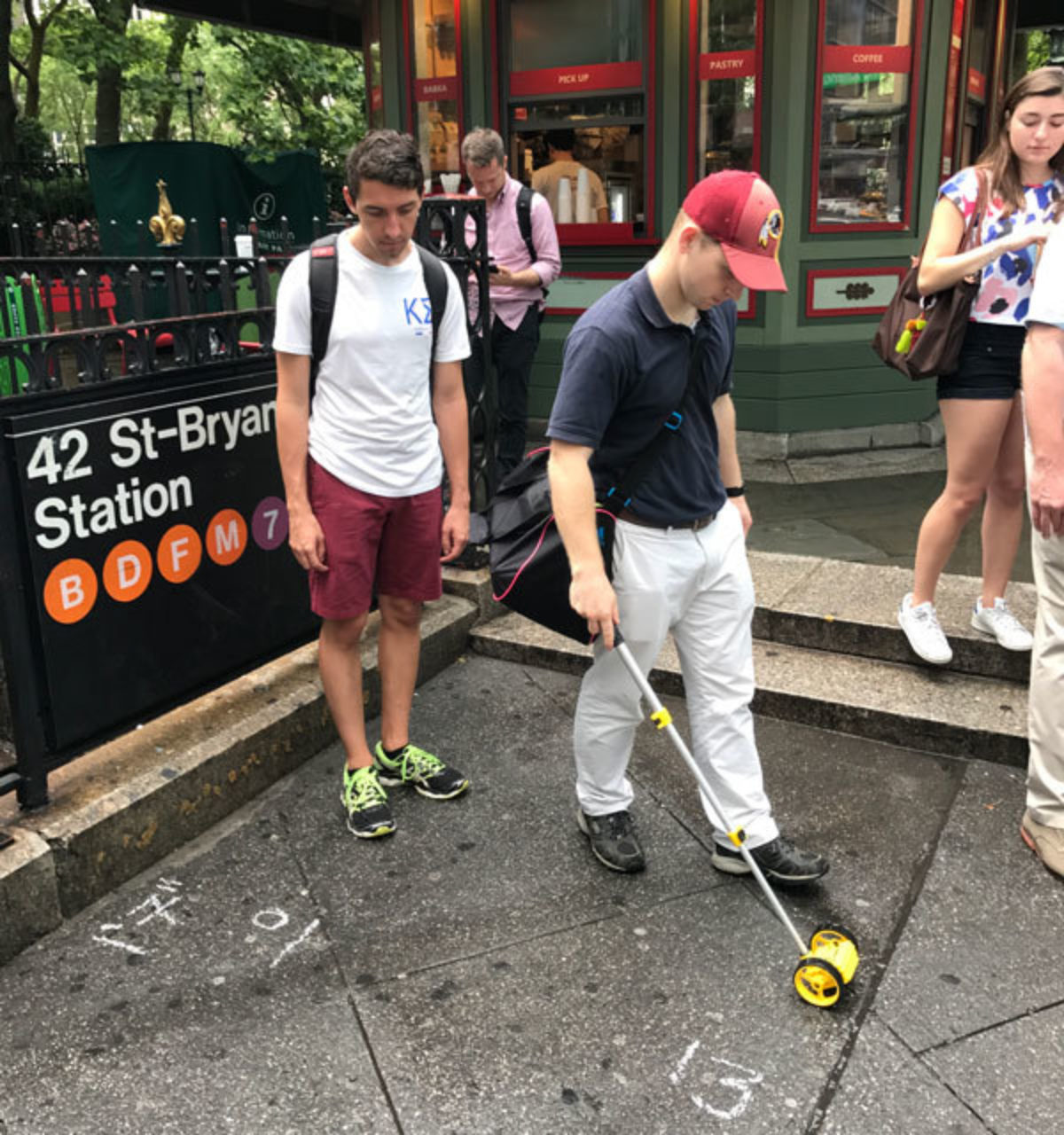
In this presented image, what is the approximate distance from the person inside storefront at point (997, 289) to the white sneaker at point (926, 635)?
0.03m

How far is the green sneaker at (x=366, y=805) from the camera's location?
11.3ft

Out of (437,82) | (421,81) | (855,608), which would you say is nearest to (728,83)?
(437,82)

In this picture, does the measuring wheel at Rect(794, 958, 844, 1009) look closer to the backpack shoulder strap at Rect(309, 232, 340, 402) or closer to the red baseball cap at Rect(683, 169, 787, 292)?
the red baseball cap at Rect(683, 169, 787, 292)

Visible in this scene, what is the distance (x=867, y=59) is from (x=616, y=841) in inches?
230

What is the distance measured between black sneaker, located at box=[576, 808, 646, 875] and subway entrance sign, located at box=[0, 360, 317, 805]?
58.0 inches

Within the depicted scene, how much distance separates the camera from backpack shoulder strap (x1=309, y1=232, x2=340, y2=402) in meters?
3.10

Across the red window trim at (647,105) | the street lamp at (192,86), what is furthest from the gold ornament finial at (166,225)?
the street lamp at (192,86)

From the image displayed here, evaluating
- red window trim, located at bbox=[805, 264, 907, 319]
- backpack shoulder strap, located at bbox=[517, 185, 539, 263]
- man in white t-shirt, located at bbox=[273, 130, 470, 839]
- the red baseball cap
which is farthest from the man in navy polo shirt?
red window trim, located at bbox=[805, 264, 907, 319]

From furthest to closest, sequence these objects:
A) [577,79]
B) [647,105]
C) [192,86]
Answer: [192,86] < [577,79] < [647,105]

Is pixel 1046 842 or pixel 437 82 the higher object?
pixel 437 82

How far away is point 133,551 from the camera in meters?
3.44

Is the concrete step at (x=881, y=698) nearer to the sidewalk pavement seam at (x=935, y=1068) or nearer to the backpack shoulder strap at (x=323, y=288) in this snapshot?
the sidewalk pavement seam at (x=935, y=1068)

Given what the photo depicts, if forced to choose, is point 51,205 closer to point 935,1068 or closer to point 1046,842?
point 1046,842

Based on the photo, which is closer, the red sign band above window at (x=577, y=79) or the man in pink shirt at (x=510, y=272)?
the man in pink shirt at (x=510, y=272)
